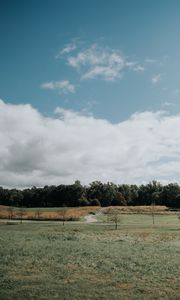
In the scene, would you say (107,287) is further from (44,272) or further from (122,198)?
(122,198)

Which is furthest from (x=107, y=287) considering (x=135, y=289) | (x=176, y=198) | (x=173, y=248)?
(x=176, y=198)

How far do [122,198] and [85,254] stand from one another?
16265cm

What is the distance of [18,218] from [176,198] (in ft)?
323

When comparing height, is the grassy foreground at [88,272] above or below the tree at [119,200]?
below

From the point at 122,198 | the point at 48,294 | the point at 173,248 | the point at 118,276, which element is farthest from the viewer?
the point at 122,198

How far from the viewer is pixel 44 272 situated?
25203 millimetres

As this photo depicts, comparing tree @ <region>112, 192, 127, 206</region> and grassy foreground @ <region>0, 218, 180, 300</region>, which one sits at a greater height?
tree @ <region>112, 192, 127, 206</region>

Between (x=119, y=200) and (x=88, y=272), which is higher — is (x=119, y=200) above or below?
above

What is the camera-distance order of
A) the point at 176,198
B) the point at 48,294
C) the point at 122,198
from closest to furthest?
the point at 48,294 < the point at 176,198 < the point at 122,198

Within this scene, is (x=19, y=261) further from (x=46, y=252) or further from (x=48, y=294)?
(x=48, y=294)

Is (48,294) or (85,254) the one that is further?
(85,254)

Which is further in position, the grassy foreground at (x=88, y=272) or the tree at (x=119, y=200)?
the tree at (x=119, y=200)

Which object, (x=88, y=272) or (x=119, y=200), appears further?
(x=119, y=200)

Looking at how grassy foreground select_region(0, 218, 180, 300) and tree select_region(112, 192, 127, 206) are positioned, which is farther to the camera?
tree select_region(112, 192, 127, 206)
